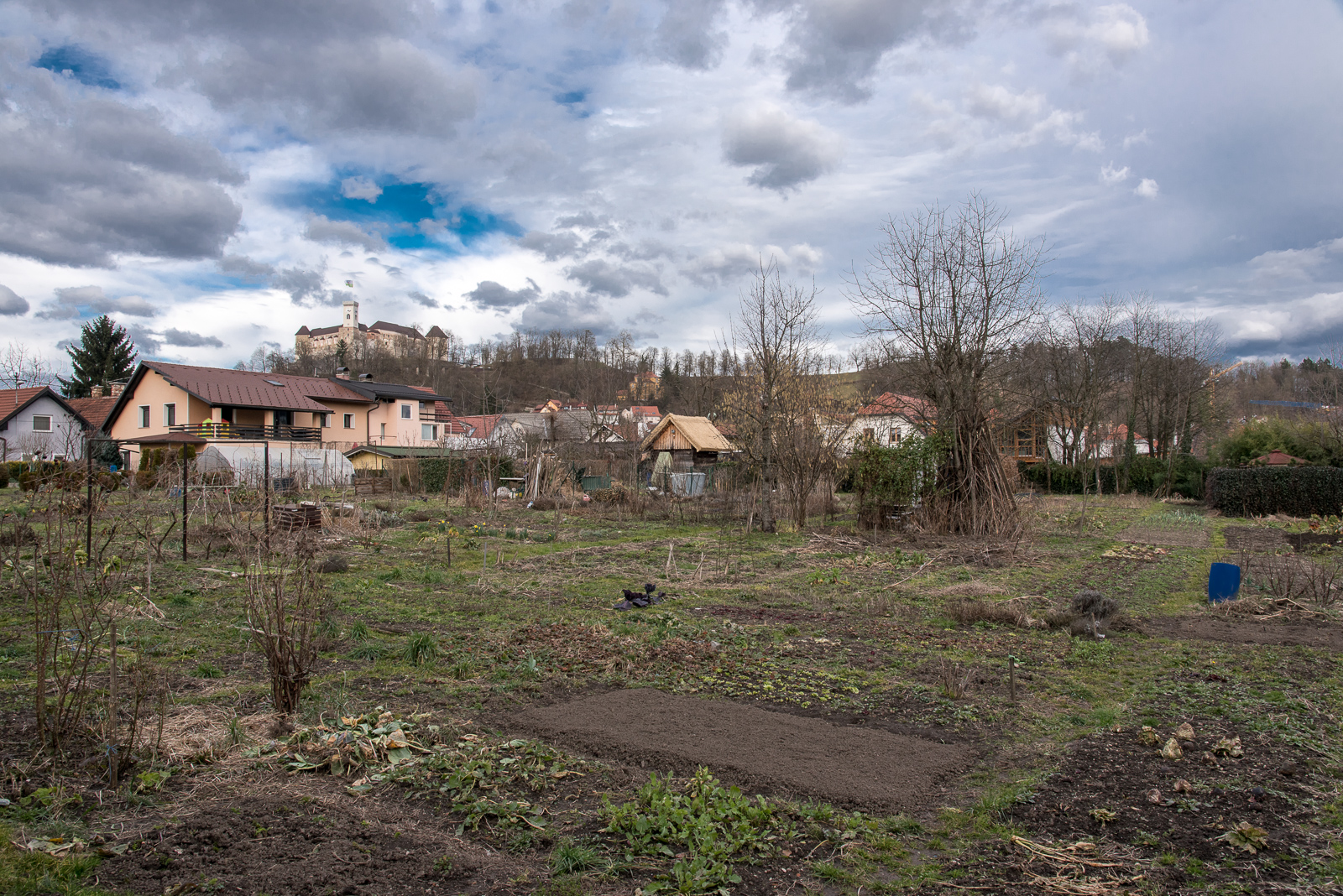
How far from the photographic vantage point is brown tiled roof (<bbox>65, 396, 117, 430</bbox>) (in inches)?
1506

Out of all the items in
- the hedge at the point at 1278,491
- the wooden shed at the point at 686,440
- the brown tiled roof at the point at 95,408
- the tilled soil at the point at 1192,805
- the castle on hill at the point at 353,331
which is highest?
the castle on hill at the point at 353,331

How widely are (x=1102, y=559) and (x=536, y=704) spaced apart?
36.5ft

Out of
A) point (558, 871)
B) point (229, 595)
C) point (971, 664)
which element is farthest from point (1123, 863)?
point (229, 595)

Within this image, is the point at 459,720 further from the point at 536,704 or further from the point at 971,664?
the point at 971,664

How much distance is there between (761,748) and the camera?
4176 mm

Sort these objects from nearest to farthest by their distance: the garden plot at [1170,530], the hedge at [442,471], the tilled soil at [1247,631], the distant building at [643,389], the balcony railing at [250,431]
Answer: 1. the tilled soil at [1247,631]
2. the garden plot at [1170,530]
3. the hedge at [442,471]
4. the balcony railing at [250,431]
5. the distant building at [643,389]

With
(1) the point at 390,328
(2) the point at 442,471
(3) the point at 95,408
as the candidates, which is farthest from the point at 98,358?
(1) the point at 390,328

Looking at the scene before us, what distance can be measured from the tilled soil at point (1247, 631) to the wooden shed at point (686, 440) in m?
26.5

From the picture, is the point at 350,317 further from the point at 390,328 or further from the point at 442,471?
the point at 442,471

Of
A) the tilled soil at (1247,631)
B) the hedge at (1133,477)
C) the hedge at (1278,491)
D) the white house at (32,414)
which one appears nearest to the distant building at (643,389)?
the hedge at (1133,477)

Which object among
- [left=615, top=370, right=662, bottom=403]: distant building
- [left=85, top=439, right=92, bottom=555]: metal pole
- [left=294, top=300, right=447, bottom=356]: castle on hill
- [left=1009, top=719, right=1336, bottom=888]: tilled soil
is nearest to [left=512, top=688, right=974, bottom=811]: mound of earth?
[left=1009, top=719, right=1336, bottom=888]: tilled soil

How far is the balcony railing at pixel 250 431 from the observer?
34.2 meters

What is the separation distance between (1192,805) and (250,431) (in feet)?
131

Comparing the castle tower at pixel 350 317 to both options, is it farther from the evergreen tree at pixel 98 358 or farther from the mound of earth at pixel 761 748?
the mound of earth at pixel 761 748
